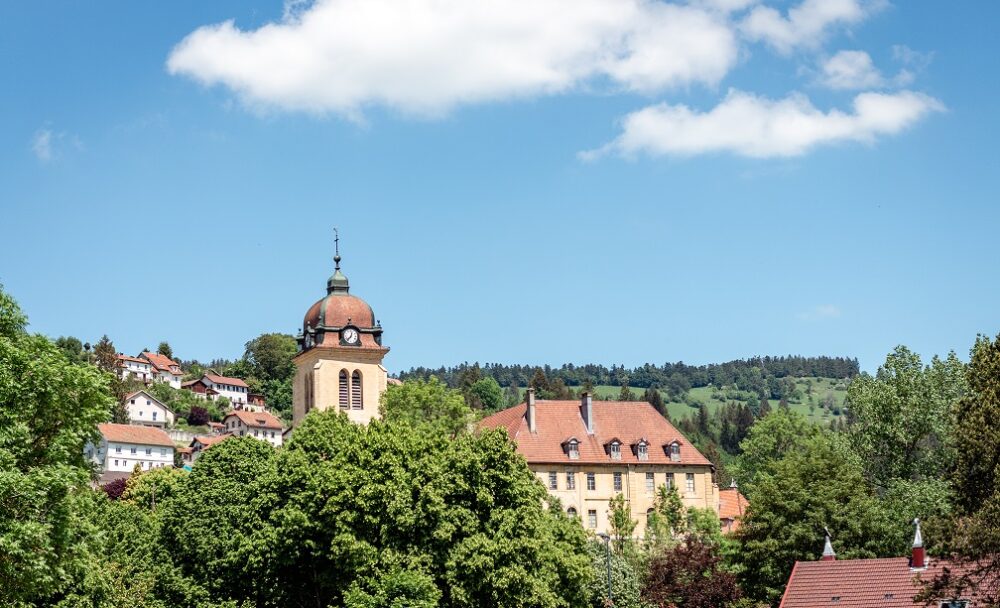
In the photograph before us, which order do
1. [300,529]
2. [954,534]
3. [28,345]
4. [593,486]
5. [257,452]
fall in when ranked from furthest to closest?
1. [593,486]
2. [257,452]
3. [300,529]
4. [28,345]
5. [954,534]

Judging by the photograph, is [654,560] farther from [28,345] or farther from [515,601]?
[28,345]

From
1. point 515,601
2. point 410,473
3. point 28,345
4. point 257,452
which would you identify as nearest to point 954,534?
point 515,601

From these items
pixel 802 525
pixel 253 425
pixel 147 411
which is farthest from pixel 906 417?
pixel 147 411

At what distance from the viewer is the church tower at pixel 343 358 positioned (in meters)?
81.6

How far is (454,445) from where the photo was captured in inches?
1999

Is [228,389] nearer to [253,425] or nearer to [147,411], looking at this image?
[147,411]

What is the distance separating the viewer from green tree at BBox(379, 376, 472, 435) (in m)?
73.8

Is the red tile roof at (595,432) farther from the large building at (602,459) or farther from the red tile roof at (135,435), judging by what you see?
the red tile roof at (135,435)

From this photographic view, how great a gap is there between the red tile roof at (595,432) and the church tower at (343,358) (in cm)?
798

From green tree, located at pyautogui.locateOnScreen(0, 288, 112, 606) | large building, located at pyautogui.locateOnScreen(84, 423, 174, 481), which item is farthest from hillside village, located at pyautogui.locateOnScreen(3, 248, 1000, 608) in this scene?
large building, located at pyautogui.locateOnScreen(84, 423, 174, 481)

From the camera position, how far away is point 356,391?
82.3 meters

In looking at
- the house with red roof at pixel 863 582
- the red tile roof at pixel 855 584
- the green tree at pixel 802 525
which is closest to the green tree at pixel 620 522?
the green tree at pixel 802 525

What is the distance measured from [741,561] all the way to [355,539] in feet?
69.9

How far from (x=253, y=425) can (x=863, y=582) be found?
124 metres
